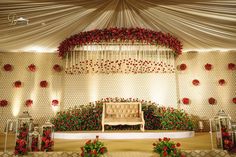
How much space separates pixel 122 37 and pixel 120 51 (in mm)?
949

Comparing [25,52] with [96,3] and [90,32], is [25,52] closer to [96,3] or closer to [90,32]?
[90,32]

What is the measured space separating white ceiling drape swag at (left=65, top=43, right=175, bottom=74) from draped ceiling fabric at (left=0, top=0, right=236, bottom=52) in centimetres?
97

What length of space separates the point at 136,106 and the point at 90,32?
327 cm

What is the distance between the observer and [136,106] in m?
7.29

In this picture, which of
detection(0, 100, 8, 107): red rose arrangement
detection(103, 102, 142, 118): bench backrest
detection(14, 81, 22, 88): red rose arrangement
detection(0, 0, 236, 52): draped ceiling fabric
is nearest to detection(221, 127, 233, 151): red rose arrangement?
detection(0, 0, 236, 52): draped ceiling fabric

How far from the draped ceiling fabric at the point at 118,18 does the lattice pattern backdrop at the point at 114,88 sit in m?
1.41

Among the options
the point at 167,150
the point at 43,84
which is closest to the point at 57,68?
→ the point at 43,84

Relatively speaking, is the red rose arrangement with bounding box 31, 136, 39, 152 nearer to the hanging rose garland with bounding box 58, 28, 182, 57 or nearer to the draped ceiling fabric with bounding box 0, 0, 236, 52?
the draped ceiling fabric with bounding box 0, 0, 236, 52

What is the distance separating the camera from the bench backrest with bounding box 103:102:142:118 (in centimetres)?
723

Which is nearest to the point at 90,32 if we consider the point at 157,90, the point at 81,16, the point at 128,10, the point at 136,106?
the point at 81,16

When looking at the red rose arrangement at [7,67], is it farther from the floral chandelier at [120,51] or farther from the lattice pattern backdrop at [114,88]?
the floral chandelier at [120,51]

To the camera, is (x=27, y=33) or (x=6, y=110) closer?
(x=27, y=33)

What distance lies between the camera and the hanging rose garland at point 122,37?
6859mm

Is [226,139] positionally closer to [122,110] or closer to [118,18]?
[122,110]
